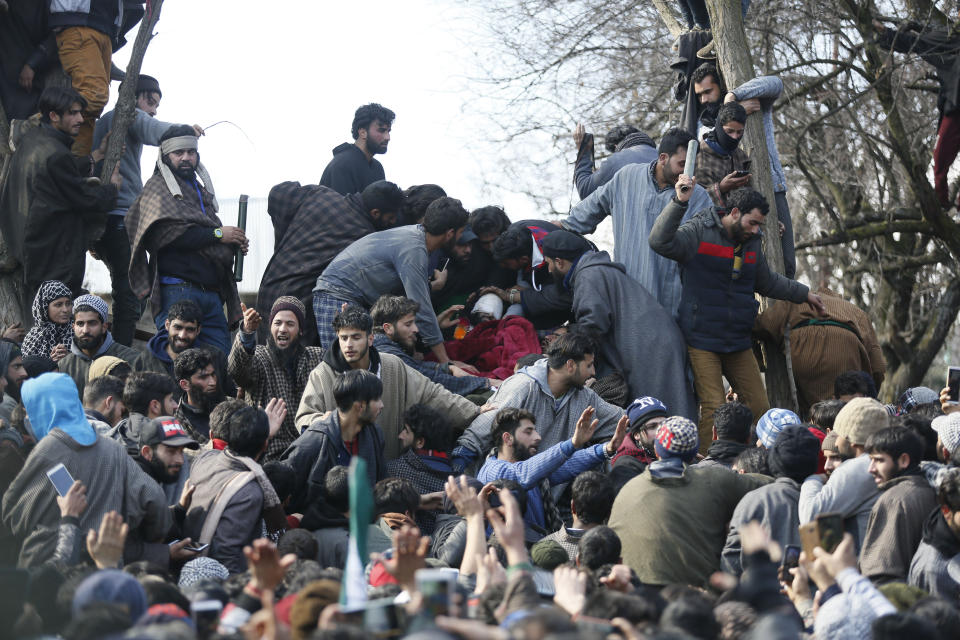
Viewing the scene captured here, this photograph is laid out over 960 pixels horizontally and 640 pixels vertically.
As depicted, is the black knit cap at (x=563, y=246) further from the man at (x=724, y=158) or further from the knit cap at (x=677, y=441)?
the knit cap at (x=677, y=441)

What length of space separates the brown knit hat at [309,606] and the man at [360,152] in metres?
5.58

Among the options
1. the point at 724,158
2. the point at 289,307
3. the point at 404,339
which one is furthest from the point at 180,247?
the point at 724,158

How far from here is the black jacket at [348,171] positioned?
9.07 m

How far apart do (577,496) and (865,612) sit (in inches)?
77.2

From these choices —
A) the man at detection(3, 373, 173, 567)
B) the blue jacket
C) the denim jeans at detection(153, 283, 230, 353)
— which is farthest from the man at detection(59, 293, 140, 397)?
the blue jacket

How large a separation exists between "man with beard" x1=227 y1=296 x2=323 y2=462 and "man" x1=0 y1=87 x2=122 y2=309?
2.08 metres

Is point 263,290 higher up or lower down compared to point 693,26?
lower down

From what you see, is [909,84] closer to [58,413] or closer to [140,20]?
[140,20]

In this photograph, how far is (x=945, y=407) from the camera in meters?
6.82

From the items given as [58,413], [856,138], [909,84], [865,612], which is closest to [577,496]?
[865,612]

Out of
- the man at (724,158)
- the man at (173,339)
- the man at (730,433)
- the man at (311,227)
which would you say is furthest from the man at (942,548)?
the man at (311,227)

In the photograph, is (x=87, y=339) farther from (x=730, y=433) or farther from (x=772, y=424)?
(x=772, y=424)

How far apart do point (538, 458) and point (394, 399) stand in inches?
Result: 42.4

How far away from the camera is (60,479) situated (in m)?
5.03
